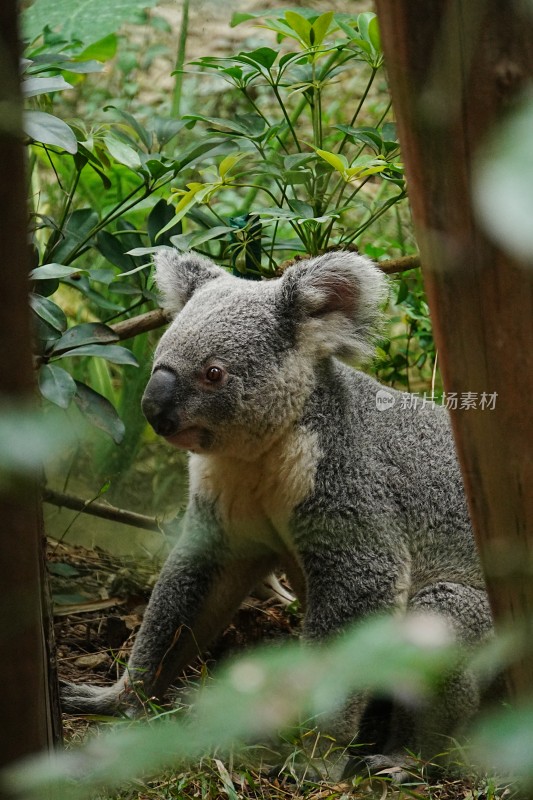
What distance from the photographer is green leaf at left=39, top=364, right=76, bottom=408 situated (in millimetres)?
3113

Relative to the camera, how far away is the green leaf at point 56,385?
3.11 meters

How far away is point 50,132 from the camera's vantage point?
277cm

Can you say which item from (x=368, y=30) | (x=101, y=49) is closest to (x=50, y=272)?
(x=368, y=30)

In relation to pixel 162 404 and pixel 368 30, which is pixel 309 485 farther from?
pixel 368 30

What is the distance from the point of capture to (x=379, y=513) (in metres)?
3.13

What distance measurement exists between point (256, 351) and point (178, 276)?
538 mm

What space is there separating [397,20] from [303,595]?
2693 mm

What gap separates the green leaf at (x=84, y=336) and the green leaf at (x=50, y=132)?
80cm

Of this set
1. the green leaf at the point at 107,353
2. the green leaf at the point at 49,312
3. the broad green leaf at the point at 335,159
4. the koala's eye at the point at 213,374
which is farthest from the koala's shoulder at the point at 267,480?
the broad green leaf at the point at 335,159

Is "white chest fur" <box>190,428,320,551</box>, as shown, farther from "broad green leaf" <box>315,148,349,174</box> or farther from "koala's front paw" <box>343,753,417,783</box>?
"broad green leaf" <box>315,148,349,174</box>

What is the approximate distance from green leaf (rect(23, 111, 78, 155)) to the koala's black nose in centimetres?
77

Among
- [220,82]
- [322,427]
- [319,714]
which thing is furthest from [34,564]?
[220,82]

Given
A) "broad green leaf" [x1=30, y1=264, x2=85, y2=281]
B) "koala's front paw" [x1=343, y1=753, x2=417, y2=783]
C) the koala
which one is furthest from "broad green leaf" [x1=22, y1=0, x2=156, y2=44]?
"koala's front paw" [x1=343, y1=753, x2=417, y2=783]

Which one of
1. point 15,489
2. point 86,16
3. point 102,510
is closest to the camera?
point 15,489
